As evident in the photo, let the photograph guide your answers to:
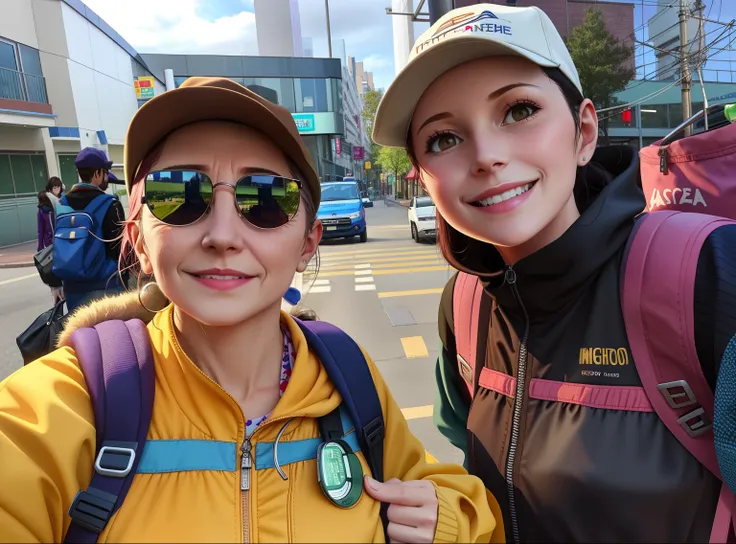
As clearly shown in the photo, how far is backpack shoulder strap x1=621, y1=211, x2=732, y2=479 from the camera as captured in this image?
104 cm

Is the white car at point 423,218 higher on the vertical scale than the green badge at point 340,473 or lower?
lower

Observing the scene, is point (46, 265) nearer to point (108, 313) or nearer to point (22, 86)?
point (108, 313)

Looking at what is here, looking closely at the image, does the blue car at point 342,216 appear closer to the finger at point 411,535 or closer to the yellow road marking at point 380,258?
the yellow road marking at point 380,258

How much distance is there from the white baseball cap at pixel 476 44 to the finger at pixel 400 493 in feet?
3.27

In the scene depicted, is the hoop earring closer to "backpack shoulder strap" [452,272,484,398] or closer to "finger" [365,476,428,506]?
"finger" [365,476,428,506]

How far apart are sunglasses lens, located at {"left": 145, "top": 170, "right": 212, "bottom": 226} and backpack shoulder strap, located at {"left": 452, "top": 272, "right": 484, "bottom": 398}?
852mm

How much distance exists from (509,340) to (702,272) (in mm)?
494

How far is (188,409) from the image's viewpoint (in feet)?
3.48

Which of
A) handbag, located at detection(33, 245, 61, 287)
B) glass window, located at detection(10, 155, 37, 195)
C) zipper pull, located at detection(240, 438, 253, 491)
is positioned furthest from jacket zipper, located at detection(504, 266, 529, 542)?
glass window, located at detection(10, 155, 37, 195)

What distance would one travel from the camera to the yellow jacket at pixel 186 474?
2.92 feet

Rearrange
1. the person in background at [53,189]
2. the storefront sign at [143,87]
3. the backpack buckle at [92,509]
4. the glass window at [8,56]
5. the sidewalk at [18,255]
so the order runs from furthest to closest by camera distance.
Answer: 1. the storefront sign at [143,87]
2. the glass window at [8,56]
3. the sidewalk at [18,255]
4. the person in background at [53,189]
5. the backpack buckle at [92,509]

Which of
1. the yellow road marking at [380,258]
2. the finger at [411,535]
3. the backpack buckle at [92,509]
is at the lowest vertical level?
the yellow road marking at [380,258]

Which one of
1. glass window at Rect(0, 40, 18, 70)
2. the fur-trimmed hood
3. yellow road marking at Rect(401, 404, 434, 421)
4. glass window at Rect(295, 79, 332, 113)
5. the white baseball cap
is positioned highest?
glass window at Rect(295, 79, 332, 113)

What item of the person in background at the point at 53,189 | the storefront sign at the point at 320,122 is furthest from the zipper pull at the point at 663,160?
the storefront sign at the point at 320,122
